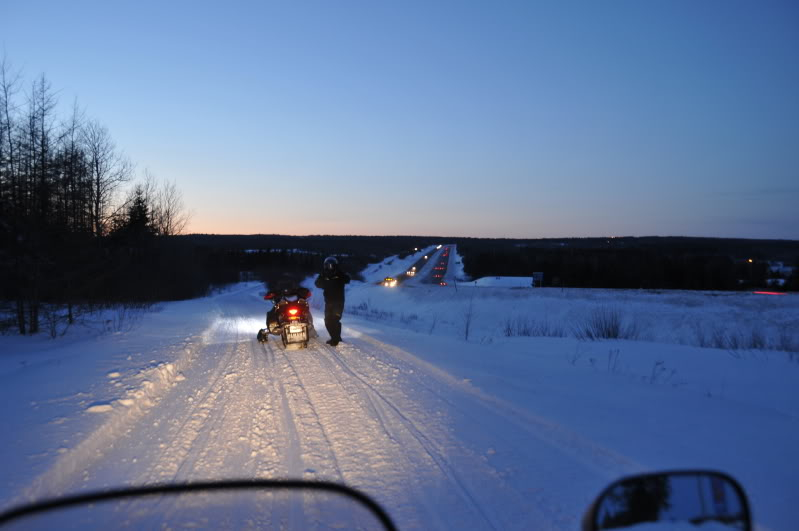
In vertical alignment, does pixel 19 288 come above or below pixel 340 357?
above

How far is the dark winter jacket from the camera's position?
1074 centimetres

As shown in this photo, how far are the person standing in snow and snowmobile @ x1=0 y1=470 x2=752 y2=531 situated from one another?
690 cm

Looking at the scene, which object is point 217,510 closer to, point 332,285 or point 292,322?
point 292,322

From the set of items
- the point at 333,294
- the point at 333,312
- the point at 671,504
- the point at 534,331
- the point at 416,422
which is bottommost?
the point at 534,331

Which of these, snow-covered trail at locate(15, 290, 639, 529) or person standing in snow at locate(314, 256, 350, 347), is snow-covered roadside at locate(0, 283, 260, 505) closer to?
snow-covered trail at locate(15, 290, 639, 529)

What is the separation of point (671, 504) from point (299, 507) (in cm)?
252

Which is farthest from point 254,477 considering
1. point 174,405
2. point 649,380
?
point 649,380

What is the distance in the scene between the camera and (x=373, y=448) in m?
4.32

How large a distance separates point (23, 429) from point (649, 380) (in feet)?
28.1

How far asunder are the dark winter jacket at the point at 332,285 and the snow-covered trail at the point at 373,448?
12.5 feet

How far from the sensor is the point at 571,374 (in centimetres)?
743

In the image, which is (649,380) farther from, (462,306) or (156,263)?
(156,263)

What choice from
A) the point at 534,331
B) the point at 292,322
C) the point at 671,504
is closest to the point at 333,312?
the point at 292,322

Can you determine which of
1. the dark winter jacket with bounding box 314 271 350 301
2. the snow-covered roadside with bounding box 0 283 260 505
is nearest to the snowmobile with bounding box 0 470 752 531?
the snow-covered roadside with bounding box 0 283 260 505
